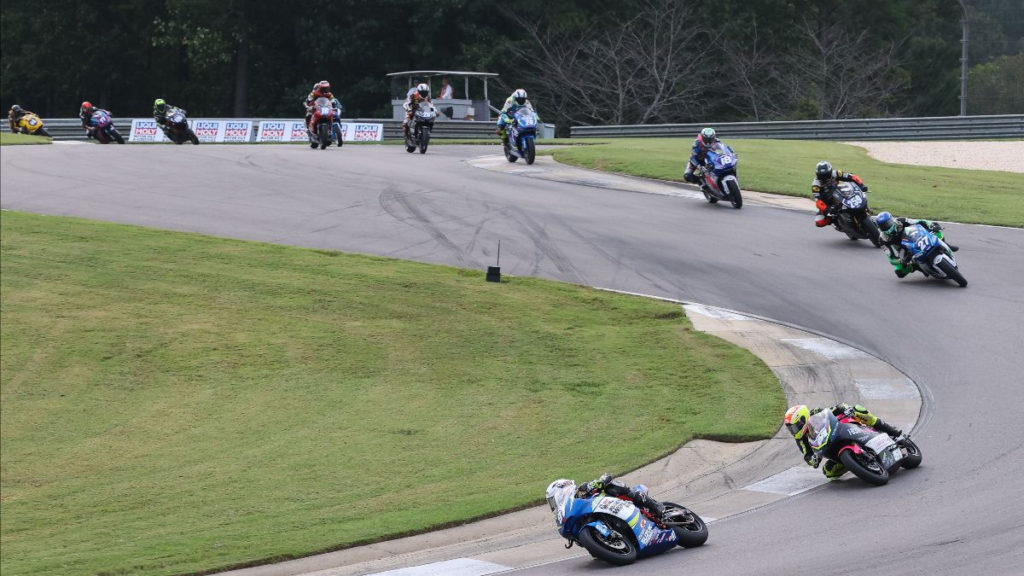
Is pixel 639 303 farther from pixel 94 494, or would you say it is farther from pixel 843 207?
pixel 94 494

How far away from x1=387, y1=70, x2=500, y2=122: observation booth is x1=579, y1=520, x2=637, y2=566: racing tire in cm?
4014

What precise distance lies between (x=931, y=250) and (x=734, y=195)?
768 cm

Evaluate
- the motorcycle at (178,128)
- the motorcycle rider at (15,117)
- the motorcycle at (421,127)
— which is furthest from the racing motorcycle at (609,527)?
the motorcycle rider at (15,117)

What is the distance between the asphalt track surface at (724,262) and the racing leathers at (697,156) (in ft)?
2.23

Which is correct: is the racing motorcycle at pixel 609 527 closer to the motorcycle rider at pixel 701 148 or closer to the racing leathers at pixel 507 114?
the motorcycle rider at pixel 701 148

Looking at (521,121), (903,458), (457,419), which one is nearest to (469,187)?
(521,121)

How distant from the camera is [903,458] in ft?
43.0

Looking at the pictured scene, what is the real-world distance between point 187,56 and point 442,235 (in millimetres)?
53327

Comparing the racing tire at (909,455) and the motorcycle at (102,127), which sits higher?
the motorcycle at (102,127)

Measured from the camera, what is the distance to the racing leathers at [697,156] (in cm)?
2872

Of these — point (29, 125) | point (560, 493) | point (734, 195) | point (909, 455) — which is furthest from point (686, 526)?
point (29, 125)

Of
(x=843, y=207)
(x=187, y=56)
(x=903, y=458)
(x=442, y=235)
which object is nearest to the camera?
(x=903, y=458)

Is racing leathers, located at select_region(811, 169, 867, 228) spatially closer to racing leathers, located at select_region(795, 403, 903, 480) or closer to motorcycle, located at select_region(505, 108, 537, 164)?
motorcycle, located at select_region(505, 108, 537, 164)

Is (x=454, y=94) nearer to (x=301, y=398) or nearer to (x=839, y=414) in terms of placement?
(x=301, y=398)
